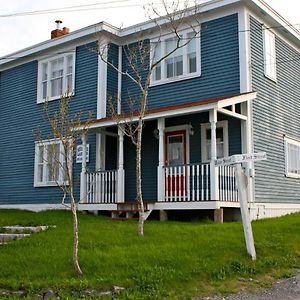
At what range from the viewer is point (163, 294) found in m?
7.67

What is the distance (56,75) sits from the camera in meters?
20.3

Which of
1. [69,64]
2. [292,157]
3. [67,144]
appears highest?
[69,64]

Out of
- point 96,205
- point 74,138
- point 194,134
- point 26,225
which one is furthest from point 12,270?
point 194,134

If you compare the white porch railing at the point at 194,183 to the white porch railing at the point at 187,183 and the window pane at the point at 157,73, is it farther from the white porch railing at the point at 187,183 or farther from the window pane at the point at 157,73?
the window pane at the point at 157,73

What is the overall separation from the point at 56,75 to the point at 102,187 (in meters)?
6.00

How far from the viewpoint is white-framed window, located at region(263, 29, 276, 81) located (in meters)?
16.8

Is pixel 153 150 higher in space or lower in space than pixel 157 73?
lower

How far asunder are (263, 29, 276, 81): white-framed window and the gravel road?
9736 mm

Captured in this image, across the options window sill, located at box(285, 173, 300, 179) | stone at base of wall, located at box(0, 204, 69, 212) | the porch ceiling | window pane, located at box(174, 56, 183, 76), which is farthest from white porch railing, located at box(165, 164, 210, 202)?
stone at base of wall, located at box(0, 204, 69, 212)

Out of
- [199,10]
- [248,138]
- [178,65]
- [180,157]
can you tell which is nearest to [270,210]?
[248,138]

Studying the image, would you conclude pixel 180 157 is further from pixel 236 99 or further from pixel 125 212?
pixel 236 99

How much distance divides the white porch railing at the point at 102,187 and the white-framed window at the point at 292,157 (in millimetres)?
6047

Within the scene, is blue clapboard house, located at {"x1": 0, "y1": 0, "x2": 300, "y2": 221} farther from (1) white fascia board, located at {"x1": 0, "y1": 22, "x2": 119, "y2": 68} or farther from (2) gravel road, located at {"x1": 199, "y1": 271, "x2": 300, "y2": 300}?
(2) gravel road, located at {"x1": 199, "y1": 271, "x2": 300, "y2": 300}

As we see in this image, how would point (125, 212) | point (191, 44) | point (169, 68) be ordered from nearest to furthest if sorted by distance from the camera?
point (125, 212), point (191, 44), point (169, 68)
